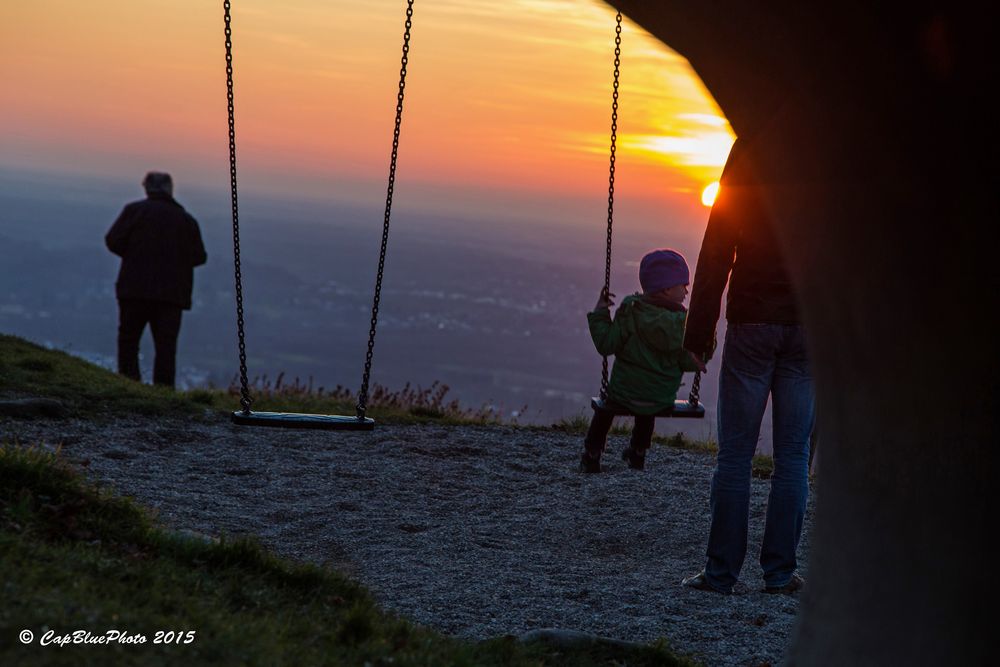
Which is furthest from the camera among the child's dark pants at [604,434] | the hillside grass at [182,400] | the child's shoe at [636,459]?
the hillside grass at [182,400]

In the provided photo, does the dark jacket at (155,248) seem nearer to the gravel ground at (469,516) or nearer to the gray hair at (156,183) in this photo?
the gray hair at (156,183)

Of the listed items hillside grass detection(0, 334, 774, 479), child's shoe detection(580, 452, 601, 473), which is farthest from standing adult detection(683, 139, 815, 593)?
hillside grass detection(0, 334, 774, 479)

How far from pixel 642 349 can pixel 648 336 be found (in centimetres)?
12

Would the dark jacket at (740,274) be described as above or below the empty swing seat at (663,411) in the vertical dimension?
above

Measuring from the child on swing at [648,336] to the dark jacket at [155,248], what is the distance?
15.9 ft

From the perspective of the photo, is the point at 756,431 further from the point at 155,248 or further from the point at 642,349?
the point at 155,248

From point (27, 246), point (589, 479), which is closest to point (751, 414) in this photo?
point (589, 479)

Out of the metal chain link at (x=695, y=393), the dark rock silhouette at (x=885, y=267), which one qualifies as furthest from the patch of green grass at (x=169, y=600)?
the metal chain link at (x=695, y=393)

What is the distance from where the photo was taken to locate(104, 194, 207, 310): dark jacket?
10.7 metres

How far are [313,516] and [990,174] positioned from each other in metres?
4.40

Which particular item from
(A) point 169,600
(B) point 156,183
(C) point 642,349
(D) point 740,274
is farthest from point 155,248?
(A) point 169,600

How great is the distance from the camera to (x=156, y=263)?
10742 mm

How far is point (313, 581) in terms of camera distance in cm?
426

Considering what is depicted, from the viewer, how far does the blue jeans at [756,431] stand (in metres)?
4.92
